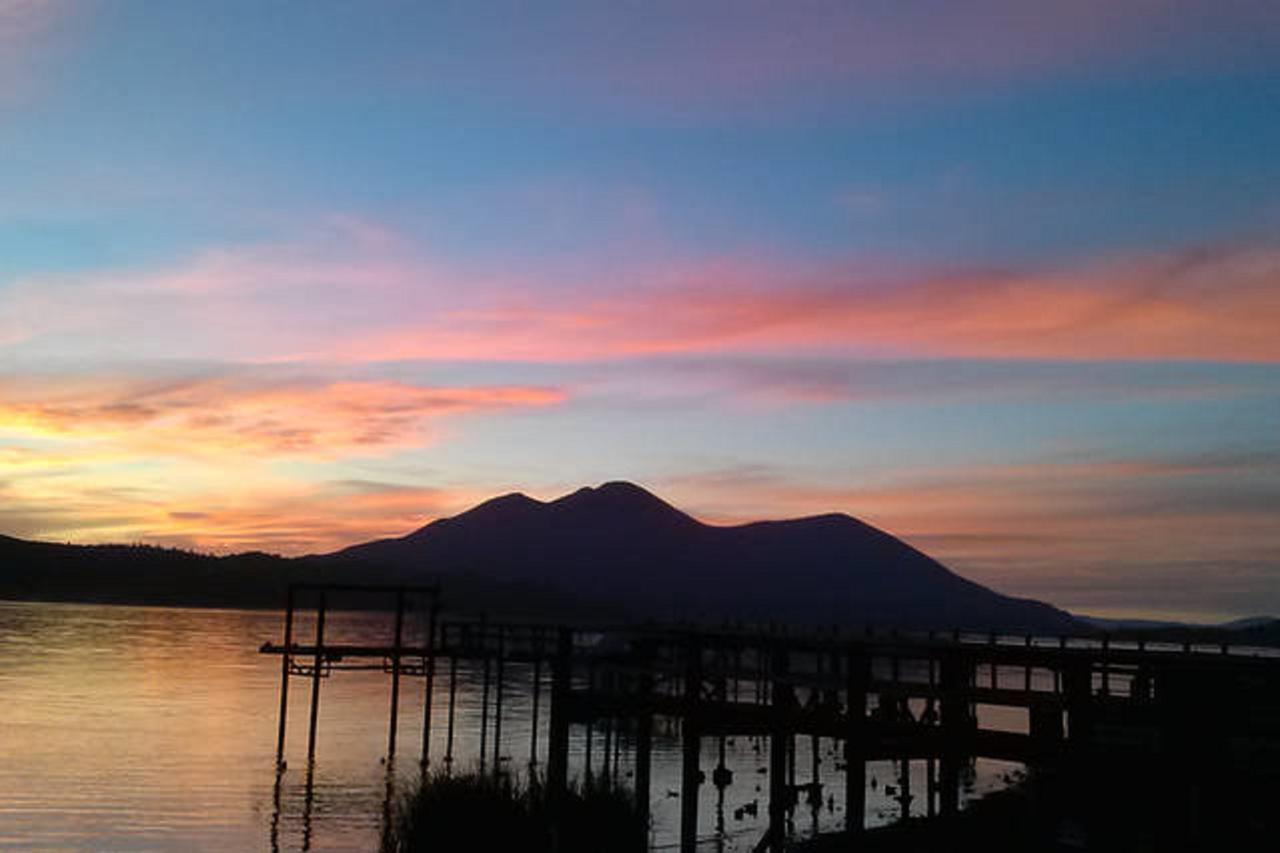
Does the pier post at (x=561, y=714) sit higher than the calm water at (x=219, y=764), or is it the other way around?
the pier post at (x=561, y=714)

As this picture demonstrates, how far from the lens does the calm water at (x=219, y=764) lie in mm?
35531

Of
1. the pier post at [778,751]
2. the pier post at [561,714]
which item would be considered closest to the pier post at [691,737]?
the pier post at [778,751]

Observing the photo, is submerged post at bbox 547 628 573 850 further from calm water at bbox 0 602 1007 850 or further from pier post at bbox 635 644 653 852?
calm water at bbox 0 602 1007 850

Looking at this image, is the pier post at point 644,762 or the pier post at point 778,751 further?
the pier post at point 644,762

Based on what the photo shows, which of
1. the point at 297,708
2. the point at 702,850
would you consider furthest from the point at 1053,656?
the point at 297,708

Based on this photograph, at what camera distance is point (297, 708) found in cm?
7406

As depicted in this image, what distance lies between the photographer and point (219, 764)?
49188 millimetres

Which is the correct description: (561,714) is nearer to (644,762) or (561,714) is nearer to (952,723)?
(644,762)

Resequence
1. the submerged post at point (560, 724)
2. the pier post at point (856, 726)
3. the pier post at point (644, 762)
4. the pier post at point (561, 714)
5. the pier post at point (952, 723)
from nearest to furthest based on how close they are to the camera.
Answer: the pier post at point (952, 723) < the pier post at point (856, 726) < the pier post at point (644, 762) < the submerged post at point (560, 724) < the pier post at point (561, 714)

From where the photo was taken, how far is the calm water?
35.5m

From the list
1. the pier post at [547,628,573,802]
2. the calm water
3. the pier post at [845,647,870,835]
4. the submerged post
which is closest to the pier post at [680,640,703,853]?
the submerged post

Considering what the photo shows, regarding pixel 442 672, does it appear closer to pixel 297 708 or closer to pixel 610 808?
pixel 297 708

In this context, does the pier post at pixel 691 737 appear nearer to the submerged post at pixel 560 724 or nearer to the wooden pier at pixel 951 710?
the wooden pier at pixel 951 710

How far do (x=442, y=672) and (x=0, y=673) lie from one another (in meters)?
40.2
